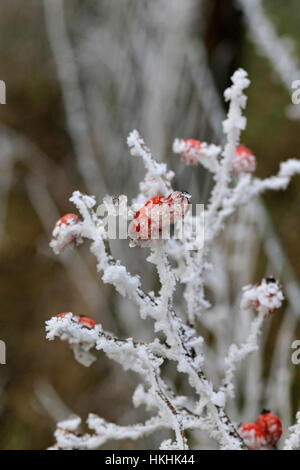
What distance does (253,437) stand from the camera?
456 mm

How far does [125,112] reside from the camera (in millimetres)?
1804

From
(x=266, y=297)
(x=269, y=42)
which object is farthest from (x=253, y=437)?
(x=269, y=42)

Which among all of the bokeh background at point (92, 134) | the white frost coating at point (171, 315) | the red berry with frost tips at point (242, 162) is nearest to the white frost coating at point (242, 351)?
the white frost coating at point (171, 315)

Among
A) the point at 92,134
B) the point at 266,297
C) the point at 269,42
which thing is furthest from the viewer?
the point at 92,134

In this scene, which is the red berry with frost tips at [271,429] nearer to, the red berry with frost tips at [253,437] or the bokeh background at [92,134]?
the red berry with frost tips at [253,437]

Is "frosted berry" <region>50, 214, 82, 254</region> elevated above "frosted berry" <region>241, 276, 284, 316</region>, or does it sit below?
above

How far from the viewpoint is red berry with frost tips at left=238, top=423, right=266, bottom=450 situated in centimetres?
46

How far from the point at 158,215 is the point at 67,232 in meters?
0.09

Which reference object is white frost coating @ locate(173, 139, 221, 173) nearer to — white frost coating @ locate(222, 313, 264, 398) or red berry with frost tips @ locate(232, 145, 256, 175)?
red berry with frost tips @ locate(232, 145, 256, 175)

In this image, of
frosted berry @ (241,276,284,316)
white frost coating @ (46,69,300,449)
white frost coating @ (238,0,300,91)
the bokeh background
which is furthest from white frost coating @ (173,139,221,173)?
white frost coating @ (238,0,300,91)

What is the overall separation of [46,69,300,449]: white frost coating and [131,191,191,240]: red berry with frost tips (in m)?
0.02

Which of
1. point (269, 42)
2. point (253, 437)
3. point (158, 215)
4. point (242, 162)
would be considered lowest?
point (253, 437)

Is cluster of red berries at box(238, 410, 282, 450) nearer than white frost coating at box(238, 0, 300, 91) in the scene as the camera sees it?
Yes

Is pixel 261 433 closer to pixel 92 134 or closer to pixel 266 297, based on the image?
pixel 266 297
